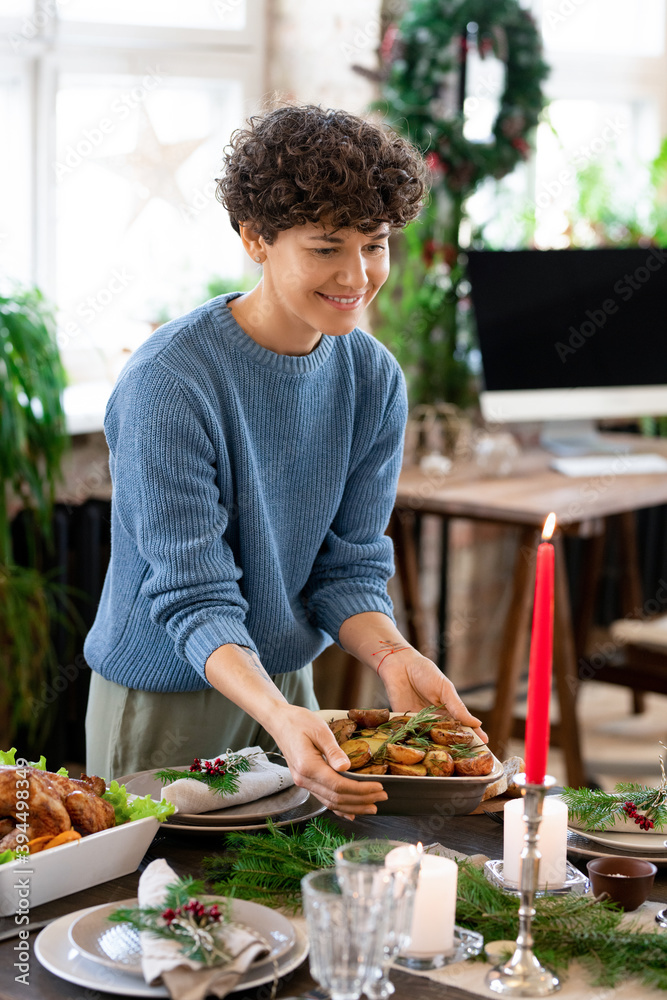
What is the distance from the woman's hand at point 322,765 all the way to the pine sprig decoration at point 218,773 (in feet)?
0.30

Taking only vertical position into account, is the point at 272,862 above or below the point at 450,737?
below

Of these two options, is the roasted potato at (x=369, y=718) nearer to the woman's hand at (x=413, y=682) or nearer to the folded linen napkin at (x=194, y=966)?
the woman's hand at (x=413, y=682)

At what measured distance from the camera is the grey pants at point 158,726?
5.60 feet

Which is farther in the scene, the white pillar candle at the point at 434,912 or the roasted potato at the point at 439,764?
the roasted potato at the point at 439,764

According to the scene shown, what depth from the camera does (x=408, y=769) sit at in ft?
4.08

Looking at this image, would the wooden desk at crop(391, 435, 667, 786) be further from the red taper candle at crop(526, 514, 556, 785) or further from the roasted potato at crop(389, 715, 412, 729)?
the red taper candle at crop(526, 514, 556, 785)

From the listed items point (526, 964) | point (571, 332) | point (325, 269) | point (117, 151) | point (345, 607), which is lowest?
point (526, 964)

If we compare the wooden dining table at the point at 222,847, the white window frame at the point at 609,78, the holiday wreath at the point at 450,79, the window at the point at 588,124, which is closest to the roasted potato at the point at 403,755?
the wooden dining table at the point at 222,847

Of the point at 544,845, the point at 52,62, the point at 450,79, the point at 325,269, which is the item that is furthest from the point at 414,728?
the point at 450,79

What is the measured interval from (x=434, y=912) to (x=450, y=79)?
3084 mm

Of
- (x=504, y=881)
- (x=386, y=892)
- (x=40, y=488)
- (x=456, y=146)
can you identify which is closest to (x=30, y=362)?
(x=40, y=488)

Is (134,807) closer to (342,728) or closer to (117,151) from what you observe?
(342,728)

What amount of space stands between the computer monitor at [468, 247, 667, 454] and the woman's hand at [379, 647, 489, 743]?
1.95 m

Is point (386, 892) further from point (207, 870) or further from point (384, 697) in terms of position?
point (384, 697)
